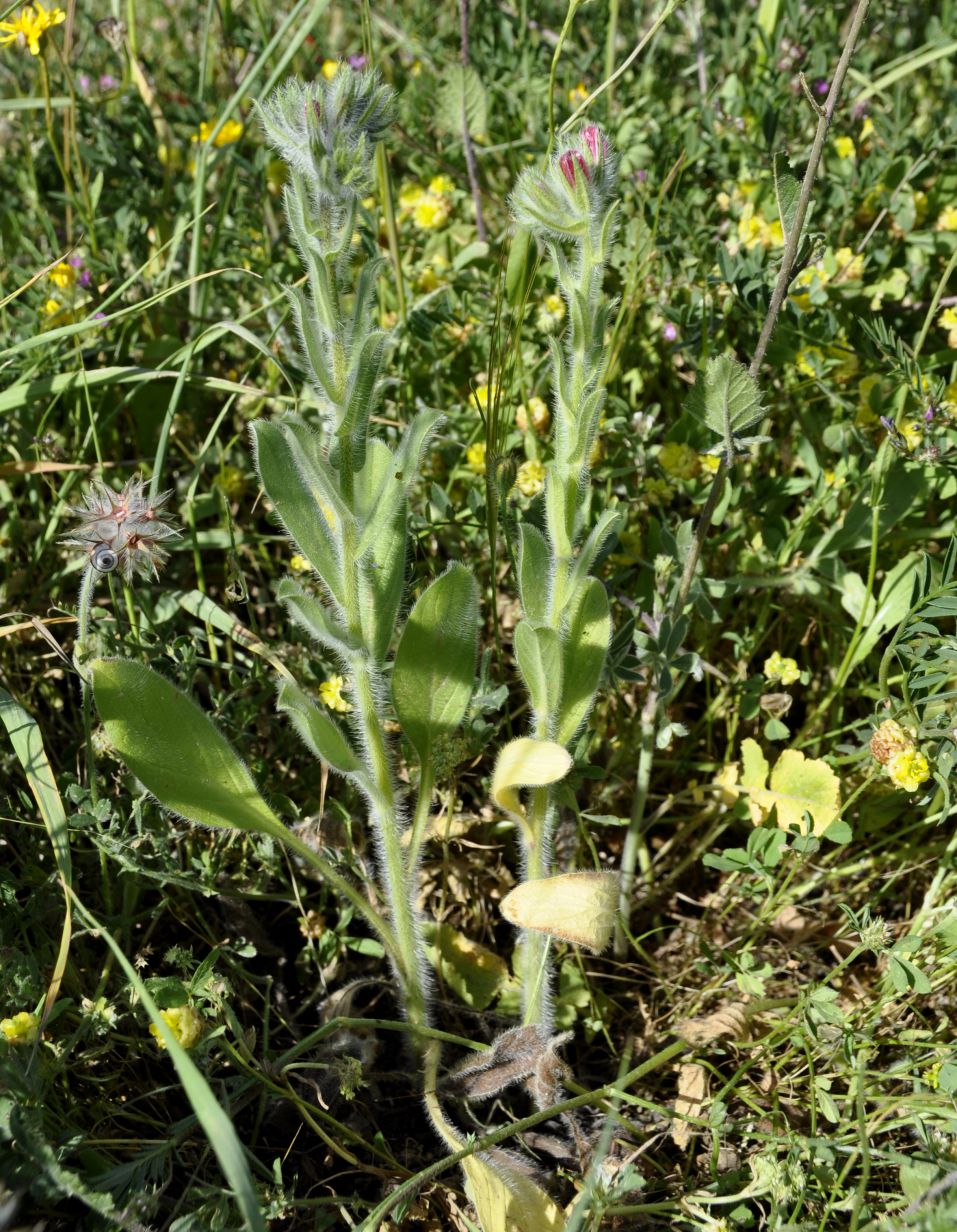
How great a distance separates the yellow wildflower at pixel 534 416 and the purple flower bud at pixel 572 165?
2.81 ft

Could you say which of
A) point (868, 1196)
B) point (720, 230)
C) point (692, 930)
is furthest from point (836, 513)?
point (868, 1196)

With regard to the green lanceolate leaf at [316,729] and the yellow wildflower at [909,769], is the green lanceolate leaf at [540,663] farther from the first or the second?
the yellow wildflower at [909,769]

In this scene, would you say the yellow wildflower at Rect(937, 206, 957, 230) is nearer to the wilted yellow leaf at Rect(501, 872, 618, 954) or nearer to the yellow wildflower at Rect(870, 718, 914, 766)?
the yellow wildflower at Rect(870, 718, 914, 766)

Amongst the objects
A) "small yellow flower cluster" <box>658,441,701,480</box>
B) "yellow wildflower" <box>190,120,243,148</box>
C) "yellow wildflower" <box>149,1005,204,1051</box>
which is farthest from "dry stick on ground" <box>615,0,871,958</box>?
"yellow wildflower" <box>190,120,243,148</box>

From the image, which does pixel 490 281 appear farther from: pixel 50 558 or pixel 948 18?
pixel 948 18

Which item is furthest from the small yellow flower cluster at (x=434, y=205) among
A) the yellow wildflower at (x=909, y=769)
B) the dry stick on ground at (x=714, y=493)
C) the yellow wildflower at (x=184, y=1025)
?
the yellow wildflower at (x=184, y=1025)

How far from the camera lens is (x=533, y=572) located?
5.77 feet

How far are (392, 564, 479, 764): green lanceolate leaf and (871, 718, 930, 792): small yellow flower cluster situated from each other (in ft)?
2.26

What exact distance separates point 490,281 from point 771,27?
1050 mm

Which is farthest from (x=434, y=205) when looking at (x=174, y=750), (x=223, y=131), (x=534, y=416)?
(x=174, y=750)

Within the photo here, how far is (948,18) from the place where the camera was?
3.02 m

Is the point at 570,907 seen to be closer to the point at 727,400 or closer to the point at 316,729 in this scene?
the point at 316,729

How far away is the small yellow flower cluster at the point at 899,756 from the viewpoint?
1.82 m

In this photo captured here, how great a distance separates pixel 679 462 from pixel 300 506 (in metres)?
0.87
